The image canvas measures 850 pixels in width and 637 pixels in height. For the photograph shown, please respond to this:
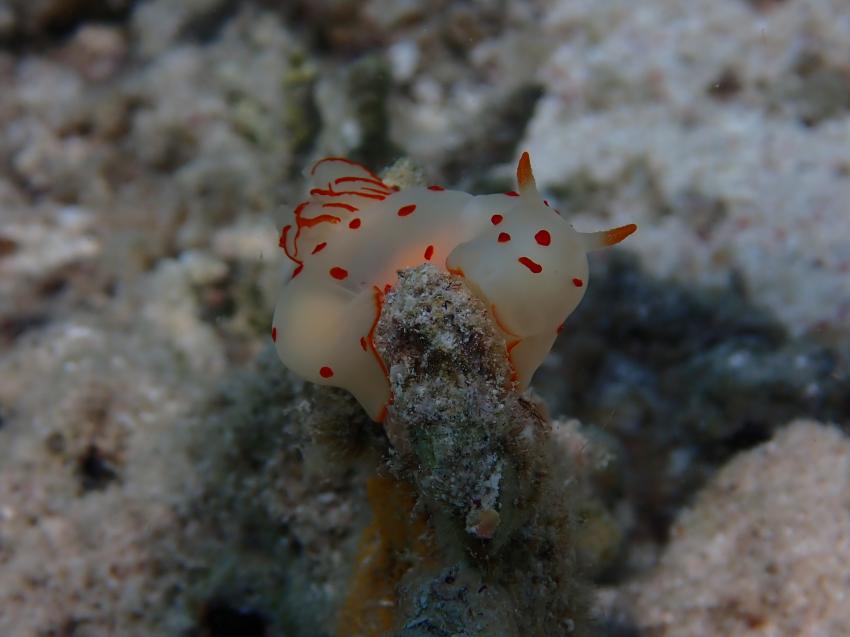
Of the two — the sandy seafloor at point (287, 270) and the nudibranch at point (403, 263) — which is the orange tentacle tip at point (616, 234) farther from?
the sandy seafloor at point (287, 270)

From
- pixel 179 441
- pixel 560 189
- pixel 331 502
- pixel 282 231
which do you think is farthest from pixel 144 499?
pixel 560 189

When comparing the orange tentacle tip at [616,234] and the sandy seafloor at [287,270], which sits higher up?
the orange tentacle tip at [616,234]

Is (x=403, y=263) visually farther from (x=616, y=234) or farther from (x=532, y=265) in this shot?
(x=616, y=234)

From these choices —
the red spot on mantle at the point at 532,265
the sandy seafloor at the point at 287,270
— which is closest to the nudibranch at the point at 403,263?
the red spot on mantle at the point at 532,265

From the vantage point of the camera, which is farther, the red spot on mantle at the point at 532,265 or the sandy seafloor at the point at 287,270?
the sandy seafloor at the point at 287,270

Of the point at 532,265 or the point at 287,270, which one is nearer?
the point at 532,265

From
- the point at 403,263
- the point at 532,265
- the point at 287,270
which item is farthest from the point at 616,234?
the point at 287,270

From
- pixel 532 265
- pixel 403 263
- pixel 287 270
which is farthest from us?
pixel 287 270
